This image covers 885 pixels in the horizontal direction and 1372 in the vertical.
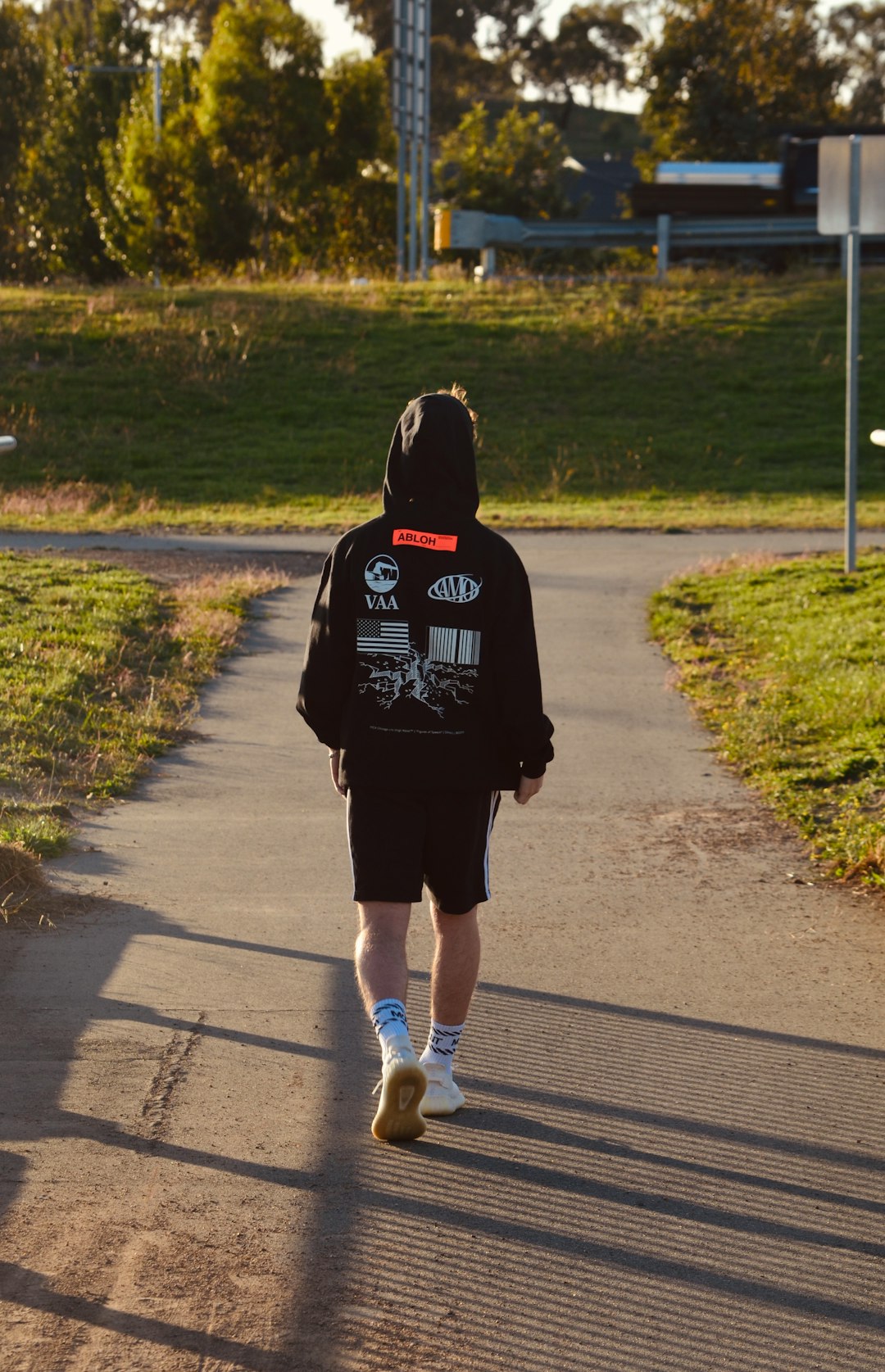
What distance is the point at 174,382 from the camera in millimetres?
31094

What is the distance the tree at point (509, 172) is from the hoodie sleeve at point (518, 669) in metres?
50.5

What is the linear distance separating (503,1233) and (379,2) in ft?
219

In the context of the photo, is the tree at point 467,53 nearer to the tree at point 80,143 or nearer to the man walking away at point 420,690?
the tree at point 80,143

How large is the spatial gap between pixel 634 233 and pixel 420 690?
110 ft

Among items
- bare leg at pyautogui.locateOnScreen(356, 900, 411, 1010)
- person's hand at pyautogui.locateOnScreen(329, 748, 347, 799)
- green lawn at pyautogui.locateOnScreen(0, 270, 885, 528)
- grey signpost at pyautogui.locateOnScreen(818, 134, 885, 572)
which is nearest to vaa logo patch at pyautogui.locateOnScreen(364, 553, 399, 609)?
person's hand at pyautogui.locateOnScreen(329, 748, 347, 799)

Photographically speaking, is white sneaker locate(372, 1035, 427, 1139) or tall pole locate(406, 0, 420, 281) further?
tall pole locate(406, 0, 420, 281)

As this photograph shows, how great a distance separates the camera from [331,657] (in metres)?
4.04

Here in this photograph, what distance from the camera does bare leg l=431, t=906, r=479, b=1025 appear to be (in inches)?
163

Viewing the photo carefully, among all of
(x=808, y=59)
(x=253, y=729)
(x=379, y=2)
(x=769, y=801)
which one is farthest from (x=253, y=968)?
(x=379, y=2)

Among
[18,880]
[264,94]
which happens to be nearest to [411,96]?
[264,94]

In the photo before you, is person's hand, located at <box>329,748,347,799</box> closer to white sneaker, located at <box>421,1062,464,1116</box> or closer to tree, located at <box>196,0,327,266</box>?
white sneaker, located at <box>421,1062,464,1116</box>

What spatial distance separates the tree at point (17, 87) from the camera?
52344 millimetres

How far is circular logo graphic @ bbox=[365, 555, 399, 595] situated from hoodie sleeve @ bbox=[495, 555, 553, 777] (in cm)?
27

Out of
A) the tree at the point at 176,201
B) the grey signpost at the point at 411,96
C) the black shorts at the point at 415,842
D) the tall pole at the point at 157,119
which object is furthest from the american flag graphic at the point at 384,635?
the tree at the point at 176,201
